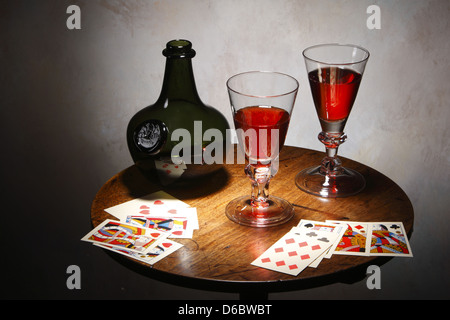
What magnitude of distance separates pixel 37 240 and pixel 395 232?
1.93 m

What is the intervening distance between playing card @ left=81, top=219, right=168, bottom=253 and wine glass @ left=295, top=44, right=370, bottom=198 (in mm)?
533

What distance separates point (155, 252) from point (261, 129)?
0.44 meters

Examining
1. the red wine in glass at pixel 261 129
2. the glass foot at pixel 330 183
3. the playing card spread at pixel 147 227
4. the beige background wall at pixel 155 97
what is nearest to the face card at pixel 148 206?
the playing card spread at pixel 147 227

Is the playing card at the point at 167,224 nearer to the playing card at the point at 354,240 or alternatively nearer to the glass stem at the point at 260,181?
the glass stem at the point at 260,181

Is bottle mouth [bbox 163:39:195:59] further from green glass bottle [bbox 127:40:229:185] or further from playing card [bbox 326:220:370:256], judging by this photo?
playing card [bbox 326:220:370:256]

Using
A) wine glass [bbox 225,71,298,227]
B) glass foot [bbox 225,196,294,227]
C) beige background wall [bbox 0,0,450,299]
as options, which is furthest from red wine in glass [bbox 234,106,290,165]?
beige background wall [bbox 0,0,450,299]

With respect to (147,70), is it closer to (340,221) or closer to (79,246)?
(79,246)

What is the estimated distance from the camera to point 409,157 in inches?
108

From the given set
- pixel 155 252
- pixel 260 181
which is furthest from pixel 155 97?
pixel 155 252

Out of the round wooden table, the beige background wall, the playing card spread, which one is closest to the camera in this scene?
the round wooden table

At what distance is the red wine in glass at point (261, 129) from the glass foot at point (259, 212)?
0.48 feet

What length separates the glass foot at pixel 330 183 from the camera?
1.80 m

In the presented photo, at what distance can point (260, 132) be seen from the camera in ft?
5.22

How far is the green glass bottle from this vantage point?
1.79 m
